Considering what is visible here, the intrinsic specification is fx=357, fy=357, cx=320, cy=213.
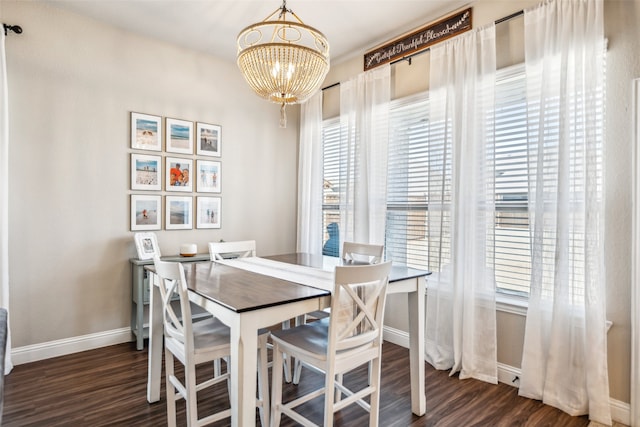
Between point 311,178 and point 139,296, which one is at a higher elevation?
point 311,178

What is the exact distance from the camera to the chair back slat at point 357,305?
5.48 feet

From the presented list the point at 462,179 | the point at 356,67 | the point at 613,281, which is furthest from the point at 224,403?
the point at 356,67

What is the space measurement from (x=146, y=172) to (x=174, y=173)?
0.84ft

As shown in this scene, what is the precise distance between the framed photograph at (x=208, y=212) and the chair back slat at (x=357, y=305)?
2.32 meters

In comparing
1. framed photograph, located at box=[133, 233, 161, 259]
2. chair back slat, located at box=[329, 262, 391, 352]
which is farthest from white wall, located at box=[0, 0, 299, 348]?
chair back slat, located at box=[329, 262, 391, 352]

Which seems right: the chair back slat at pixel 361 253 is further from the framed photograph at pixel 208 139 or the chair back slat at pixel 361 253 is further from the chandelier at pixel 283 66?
the framed photograph at pixel 208 139

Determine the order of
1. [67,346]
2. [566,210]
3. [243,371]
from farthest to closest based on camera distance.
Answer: [67,346] < [566,210] < [243,371]

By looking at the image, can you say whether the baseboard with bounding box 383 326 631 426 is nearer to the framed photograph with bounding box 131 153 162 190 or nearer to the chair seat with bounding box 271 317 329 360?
the chair seat with bounding box 271 317 329 360

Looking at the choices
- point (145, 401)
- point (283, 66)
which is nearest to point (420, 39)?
point (283, 66)

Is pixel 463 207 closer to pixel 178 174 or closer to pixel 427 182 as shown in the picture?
pixel 427 182

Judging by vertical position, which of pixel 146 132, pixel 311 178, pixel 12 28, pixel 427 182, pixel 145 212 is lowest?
pixel 145 212

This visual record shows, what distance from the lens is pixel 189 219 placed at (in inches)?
143

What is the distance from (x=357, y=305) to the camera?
69.6 inches

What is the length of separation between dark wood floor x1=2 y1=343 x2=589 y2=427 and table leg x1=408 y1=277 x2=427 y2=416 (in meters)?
0.08
